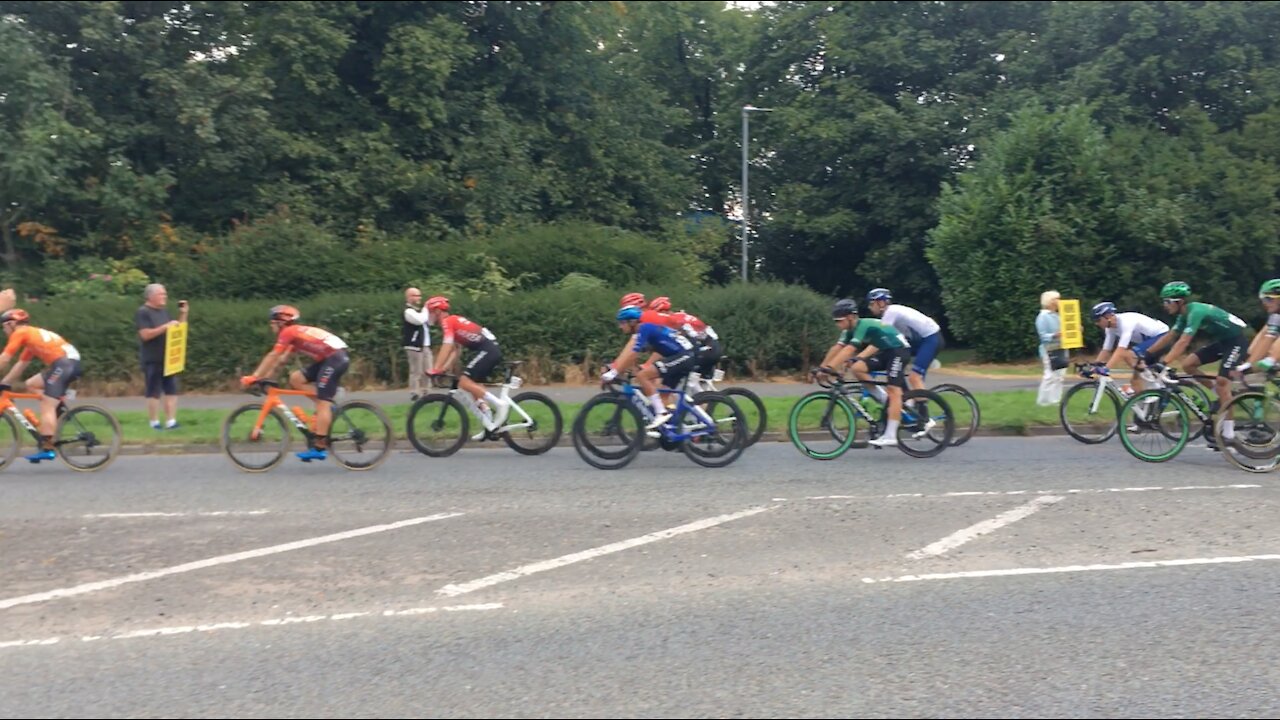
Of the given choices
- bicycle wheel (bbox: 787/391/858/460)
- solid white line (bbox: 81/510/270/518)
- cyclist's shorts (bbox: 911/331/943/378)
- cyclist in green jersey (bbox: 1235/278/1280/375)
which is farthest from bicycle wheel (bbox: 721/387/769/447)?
solid white line (bbox: 81/510/270/518)

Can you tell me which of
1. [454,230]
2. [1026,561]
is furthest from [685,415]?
[454,230]

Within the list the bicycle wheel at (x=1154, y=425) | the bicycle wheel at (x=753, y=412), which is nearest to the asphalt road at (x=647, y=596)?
the bicycle wheel at (x=1154, y=425)

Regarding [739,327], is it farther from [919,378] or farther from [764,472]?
[764,472]

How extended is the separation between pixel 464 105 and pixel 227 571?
2383 centimetres

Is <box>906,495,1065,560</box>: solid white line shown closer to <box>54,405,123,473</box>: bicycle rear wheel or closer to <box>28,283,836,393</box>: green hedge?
<box>54,405,123,473</box>: bicycle rear wheel

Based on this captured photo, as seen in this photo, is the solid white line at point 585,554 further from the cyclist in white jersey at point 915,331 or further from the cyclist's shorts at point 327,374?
the cyclist's shorts at point 327,374

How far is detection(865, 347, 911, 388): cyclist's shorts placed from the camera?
11.0 m

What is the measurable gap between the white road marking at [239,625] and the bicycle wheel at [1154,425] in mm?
7656

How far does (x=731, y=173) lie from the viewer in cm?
4016

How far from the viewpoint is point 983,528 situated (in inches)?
306

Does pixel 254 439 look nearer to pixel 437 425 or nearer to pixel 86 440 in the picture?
pixel 86 440

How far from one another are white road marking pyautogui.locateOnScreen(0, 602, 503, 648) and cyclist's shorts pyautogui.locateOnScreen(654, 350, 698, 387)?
4972mm

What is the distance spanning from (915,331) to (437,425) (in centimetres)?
522

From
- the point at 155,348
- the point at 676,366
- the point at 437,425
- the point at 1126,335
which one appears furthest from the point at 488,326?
the point at 1126,335
